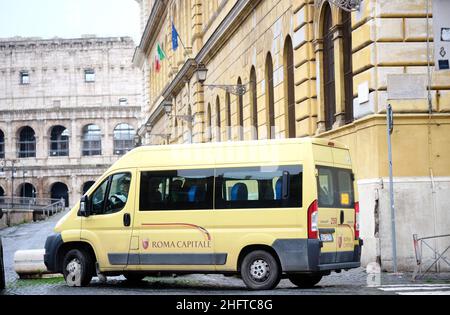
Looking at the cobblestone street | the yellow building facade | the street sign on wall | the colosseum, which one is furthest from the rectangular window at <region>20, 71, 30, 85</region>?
the street sign on wall

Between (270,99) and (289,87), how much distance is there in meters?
2.95

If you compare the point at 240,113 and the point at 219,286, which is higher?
the point at 240,113

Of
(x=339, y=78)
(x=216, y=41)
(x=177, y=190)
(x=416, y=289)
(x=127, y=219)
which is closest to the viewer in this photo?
(x=416, y=289)

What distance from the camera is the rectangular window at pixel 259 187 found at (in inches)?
648

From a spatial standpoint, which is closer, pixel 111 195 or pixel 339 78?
pixel 111 195

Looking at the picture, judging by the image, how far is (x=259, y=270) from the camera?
16.5 m

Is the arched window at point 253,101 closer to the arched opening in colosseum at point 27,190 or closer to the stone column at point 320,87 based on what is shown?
the stone column at point 320,87

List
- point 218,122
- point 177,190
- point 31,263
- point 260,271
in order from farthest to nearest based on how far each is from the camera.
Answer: point 218,122
point 31,263
point 177,190
point 260,271

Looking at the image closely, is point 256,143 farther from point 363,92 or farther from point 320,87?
point 320,87

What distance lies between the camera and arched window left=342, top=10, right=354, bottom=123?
23.1m

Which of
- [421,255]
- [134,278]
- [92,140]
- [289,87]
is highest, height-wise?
[92,140]

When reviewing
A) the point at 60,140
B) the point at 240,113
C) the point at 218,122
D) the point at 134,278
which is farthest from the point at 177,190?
the point at 60,140

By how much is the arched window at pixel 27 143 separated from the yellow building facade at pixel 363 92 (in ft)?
263
